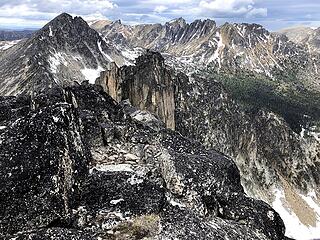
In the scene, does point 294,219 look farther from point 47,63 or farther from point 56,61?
point 56,61

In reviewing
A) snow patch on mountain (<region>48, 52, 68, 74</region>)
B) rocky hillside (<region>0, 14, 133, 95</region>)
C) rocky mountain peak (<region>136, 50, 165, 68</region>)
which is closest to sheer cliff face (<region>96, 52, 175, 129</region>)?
rocky mountain peak (<region>136, 50, 165, 68</region>)

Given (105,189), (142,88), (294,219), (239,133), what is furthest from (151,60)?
(105,189)

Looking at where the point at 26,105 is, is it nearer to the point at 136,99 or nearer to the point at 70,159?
the point at 70,159

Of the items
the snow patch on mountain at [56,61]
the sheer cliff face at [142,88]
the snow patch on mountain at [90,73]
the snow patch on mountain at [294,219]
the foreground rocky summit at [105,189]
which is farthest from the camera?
the snow patch on mountain at [90,73]

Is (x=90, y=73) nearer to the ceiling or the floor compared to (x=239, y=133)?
nearer to the ceiling

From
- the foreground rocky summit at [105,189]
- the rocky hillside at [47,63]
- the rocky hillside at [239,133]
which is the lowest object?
the rocky hillside at [239,133]

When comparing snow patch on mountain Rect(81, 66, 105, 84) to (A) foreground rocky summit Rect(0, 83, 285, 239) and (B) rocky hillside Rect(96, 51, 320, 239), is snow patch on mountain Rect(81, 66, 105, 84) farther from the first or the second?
(A) foreground rocky summit Rect(0, 83, 285, 239)

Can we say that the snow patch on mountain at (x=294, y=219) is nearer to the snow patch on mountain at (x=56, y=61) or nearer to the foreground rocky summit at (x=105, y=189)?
the foreground rocky summit at (x=105, y=189)

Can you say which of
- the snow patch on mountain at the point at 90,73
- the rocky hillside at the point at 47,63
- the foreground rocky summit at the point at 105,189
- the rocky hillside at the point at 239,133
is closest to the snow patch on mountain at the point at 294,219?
the rocky hillside at the point at 239,133

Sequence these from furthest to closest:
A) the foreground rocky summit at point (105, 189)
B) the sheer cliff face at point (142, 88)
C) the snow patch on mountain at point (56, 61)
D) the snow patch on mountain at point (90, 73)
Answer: the snow patch on mountain at point (90, 73), the snow patch on mountain at point (56, 61), the sheer cliff face at point (142, 88), the foreground rocky summit at point (105, 189)
